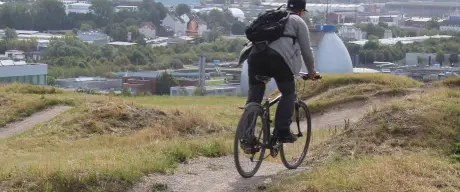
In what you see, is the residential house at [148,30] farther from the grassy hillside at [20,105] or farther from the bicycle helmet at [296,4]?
the bicycle helmet at [296,4]

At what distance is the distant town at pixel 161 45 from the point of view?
3123 centimetres

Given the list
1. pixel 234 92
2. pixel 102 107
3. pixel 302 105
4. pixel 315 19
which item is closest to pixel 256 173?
pixel 302 105

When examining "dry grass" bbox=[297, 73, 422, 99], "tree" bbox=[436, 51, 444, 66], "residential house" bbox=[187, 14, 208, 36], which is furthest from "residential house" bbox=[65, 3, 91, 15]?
"dry grass" bbox=[297, 73, 422, 99]

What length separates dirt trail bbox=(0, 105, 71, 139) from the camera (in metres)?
11.9

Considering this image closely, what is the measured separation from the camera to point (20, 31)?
50625 millimetres

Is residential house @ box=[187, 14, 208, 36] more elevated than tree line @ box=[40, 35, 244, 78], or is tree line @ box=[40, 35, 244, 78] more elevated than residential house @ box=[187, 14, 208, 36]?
residential house @ box=[187, 14, 208, 36]

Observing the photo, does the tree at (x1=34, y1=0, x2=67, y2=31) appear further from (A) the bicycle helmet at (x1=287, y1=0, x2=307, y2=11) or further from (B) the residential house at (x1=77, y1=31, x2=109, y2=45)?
(A) the bicycle helmet at (x1=287, y1=0, x2=307, y2=11)

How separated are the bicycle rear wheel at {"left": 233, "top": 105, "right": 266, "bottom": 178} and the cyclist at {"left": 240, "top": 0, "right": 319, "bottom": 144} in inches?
6.5

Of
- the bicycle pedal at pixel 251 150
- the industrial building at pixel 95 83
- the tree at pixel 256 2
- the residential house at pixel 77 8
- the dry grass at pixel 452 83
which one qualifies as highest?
the tree at pixel 256 2

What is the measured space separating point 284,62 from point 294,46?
16 cm

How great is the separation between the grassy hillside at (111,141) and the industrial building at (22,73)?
8.08 metres

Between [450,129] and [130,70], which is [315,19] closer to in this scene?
[130,70]

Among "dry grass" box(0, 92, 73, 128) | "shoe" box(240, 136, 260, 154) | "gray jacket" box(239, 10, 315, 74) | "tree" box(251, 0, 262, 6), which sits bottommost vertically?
"dry grass" box(0, 92, 73, 128)

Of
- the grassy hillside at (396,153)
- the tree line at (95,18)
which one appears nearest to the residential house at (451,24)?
the tree line at (95,18)
